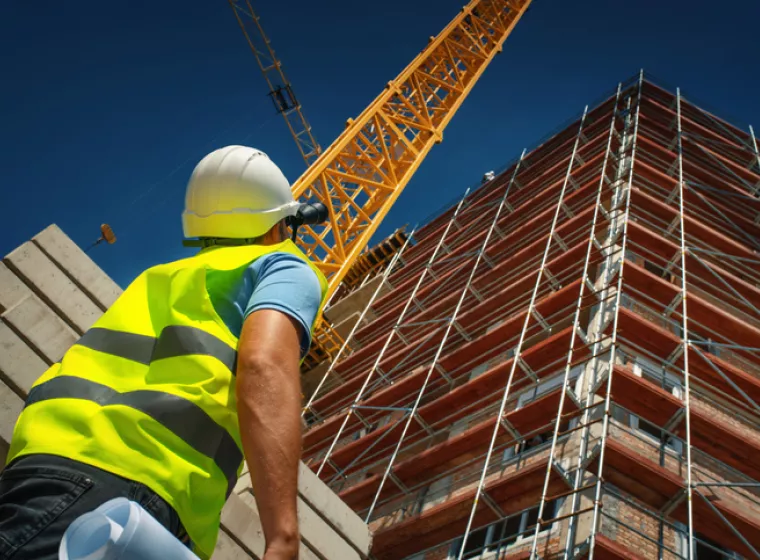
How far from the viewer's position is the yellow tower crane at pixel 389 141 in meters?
19.5

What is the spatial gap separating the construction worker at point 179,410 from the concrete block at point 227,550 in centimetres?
341

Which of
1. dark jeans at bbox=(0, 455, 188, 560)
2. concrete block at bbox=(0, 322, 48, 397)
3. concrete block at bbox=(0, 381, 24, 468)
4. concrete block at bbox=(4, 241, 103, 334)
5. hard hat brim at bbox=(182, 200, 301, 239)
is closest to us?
dark jeans at bbox=(0, 455, 188, 560)

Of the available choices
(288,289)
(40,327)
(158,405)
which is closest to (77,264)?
(40,327)

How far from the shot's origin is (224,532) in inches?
216

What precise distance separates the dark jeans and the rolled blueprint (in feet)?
0.73

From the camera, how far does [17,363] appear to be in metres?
4.75

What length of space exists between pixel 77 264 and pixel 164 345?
355 cm

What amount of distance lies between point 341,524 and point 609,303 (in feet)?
21.1

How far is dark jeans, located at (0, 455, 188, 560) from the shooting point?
1718 millimetres

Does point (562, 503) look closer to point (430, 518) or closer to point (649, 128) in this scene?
point (430, 518)

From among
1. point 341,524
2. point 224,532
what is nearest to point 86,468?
point 224,532

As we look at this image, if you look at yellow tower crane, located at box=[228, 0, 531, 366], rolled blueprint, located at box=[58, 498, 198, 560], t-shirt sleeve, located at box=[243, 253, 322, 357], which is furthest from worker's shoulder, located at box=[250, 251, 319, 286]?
yellow tower crane, located at box=[228, 0, 531, 366]

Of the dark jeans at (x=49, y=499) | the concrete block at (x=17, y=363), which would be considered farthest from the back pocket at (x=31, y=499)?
the concrete block at (x=17, y=363)

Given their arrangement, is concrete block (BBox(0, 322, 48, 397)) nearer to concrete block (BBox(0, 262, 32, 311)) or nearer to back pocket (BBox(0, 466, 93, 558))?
concrete block (BBox(0, 262, 32, 311))
